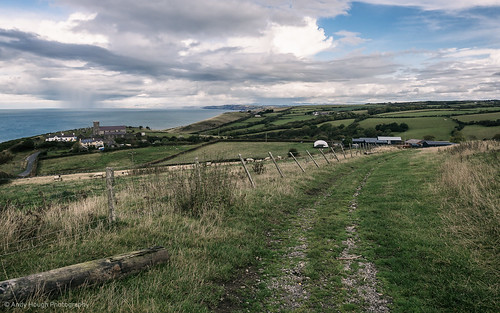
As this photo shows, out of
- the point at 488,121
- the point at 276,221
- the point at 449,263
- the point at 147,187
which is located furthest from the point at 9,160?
the point at 488,121

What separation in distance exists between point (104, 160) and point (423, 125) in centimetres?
11898

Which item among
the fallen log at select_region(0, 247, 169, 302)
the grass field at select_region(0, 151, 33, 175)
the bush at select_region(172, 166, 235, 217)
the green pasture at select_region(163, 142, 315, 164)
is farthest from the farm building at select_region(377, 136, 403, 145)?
the grass field at select_region(0, 151, 33, 175)

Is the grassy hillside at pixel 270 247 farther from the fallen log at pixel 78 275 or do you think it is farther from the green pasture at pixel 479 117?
the green pasture at pixel 479 117

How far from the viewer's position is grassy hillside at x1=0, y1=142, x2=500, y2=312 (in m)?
5.02

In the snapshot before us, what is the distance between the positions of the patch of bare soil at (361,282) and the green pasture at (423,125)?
10860cm

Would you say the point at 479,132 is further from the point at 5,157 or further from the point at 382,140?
the point at 5,157

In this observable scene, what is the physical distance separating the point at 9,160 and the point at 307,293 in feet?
338

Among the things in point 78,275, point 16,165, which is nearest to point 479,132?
point 78,275

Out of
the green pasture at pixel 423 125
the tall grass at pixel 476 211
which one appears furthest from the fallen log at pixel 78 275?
the green pasture at pixel 423 125

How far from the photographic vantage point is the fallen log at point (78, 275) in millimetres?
4137

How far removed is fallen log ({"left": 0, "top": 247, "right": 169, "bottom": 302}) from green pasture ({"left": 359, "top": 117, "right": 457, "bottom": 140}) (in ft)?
370

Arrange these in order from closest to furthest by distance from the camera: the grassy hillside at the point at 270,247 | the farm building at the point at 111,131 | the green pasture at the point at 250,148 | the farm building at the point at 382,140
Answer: the grassy hillside at the point at 270,247
the green pasture at the point at 250,148
the farm building at the point at 382,140
the farm building at the point at 111,131

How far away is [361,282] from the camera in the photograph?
580cm

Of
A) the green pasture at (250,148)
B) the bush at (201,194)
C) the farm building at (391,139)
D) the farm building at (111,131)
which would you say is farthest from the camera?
the farm building at (111,131)
